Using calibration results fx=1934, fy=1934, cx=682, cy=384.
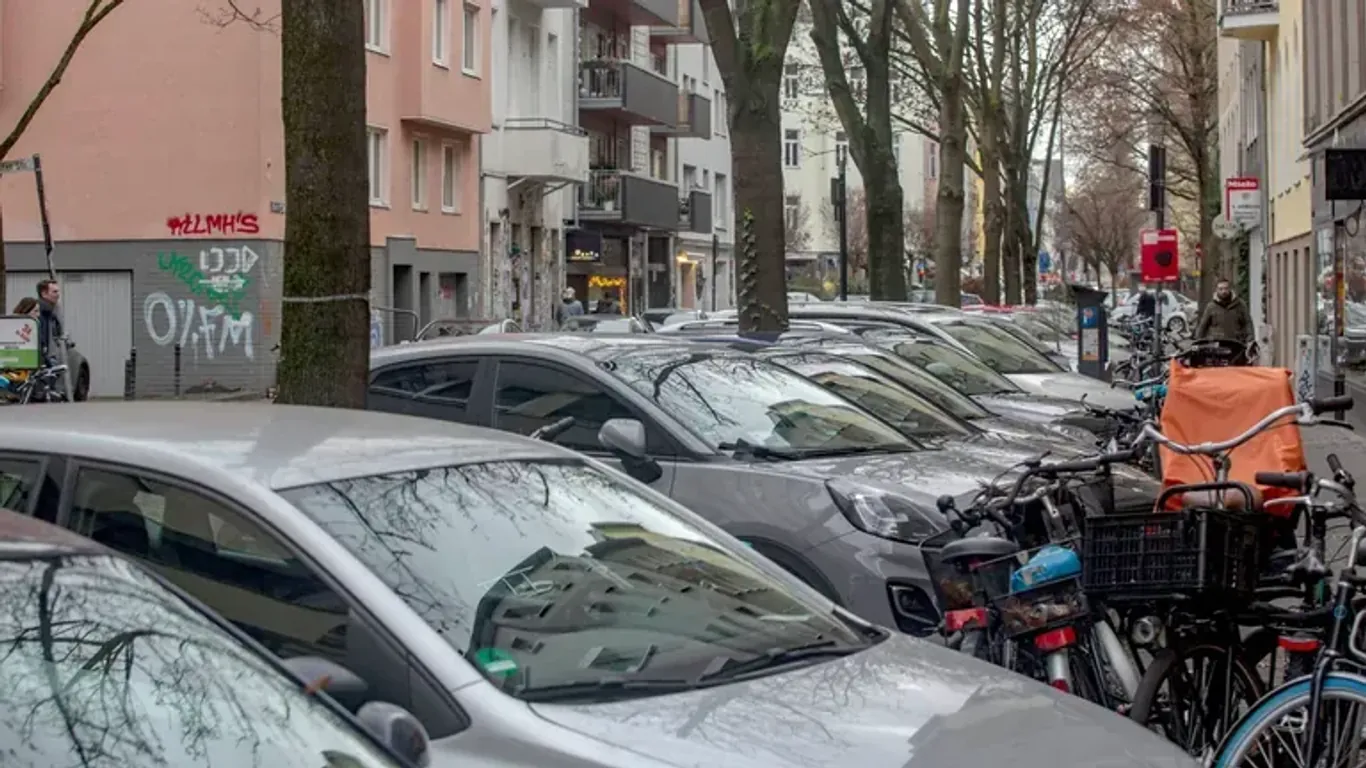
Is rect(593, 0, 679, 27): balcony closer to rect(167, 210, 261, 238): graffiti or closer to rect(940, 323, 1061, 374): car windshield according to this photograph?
rect(167, 210, 261, 238): graffiti

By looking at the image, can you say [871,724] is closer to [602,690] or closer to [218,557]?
[602,690]

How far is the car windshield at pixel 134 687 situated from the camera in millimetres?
3012

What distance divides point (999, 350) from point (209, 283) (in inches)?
701

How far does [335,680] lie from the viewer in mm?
4012

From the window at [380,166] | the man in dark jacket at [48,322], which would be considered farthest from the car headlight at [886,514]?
the window at [380,166]

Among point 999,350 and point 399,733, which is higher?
point 999,350

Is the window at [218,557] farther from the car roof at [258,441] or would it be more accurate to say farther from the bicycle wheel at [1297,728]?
the bicycle wheel at [1297,728]

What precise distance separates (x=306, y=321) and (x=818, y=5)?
18739mm

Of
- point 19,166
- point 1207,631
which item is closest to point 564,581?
point 1207,631

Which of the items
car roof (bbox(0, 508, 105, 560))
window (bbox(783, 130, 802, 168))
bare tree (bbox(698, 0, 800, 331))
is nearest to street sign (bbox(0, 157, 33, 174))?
bare tree (bbox(698, 0, 800, 331))

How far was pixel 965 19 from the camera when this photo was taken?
31594mm

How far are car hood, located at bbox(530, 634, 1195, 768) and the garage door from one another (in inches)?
1189

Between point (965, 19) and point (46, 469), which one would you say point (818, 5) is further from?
point (46, 469)

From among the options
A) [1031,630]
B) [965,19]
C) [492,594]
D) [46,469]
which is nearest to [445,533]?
[492,594]
